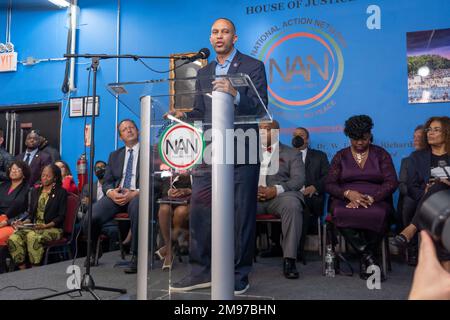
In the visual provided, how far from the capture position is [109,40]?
6.01 metres

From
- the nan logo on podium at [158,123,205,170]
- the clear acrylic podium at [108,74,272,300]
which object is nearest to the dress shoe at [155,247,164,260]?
the clear acrylic podium at [108,74,272,300]

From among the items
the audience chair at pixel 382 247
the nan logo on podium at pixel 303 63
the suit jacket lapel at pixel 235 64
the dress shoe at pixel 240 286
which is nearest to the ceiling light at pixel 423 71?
the nan logo on podium at pixel 303 63

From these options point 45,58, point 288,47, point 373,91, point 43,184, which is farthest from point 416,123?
point 45,58

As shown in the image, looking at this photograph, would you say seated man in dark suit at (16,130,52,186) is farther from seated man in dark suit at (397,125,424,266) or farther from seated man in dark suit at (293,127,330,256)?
seated man in dark suit at (397,125,424,266)

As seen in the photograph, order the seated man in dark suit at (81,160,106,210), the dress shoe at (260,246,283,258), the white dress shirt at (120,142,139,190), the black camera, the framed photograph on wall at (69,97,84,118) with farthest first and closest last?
the framed photograph on wall at (69,97,84,118), the seated man in dark suit at (81,160,106,210), the dress shoe at (260,246,283,258), the white dress shirt at (120,142,139,190), the black camera

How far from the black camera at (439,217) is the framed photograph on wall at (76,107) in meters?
5.96

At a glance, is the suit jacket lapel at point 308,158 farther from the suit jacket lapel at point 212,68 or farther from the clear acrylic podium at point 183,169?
the clear acrylic podium at point 183,169

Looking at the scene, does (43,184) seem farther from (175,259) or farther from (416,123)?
(416,123)

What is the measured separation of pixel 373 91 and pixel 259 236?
217 cm

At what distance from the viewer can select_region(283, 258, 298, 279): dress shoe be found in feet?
10.00

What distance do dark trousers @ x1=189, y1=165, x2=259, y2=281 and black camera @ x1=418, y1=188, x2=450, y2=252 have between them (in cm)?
123

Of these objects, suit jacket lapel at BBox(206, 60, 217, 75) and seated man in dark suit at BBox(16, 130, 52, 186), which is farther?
seated man in dark suit at BBox(16, 130, 52, 186)

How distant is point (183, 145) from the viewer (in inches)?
70.7

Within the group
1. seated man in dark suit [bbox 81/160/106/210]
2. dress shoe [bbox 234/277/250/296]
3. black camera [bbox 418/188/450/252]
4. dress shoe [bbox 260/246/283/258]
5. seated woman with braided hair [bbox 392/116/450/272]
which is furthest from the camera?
seated man in dark suit [bbox 81/160/106/210]
